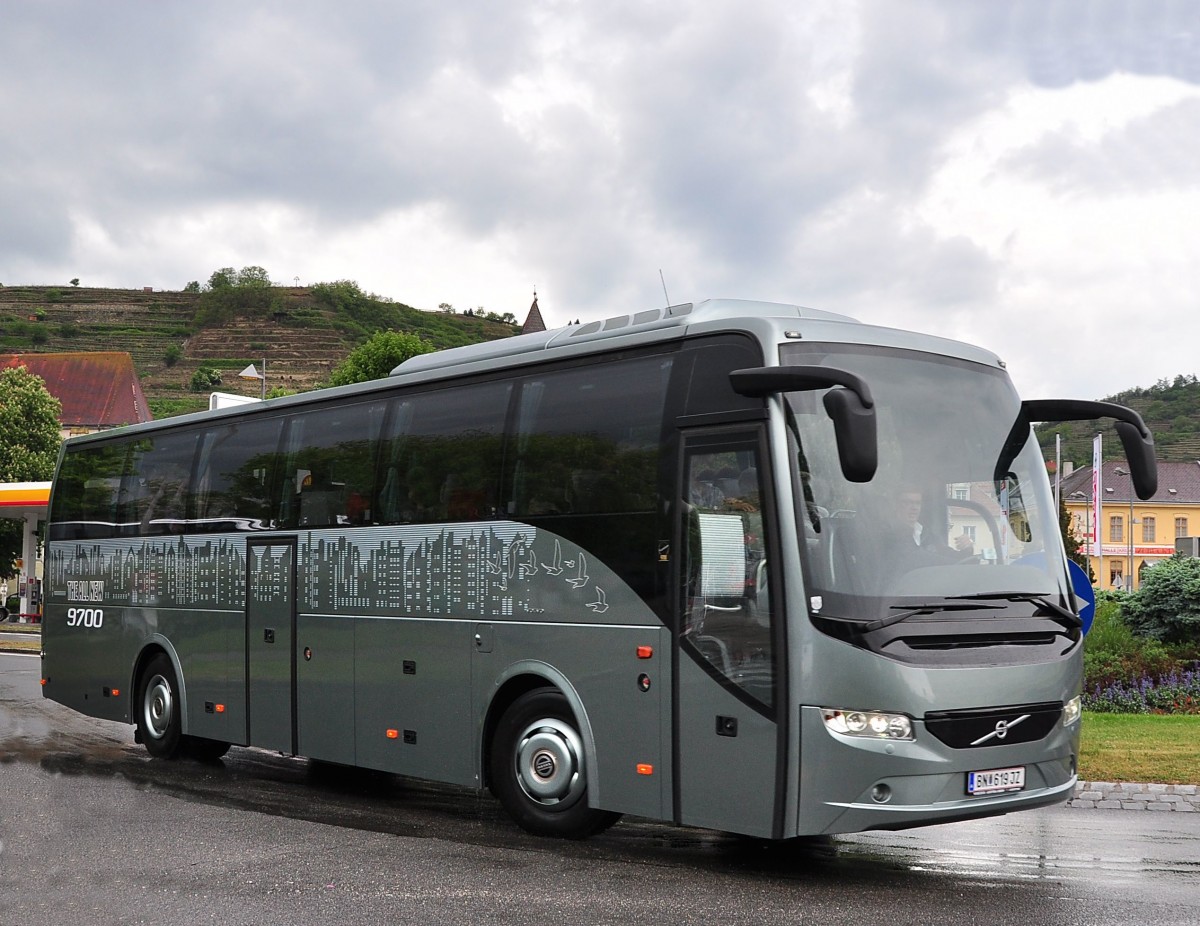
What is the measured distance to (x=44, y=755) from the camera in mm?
13750

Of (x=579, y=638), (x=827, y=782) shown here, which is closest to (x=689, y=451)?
(x=579, y=638)

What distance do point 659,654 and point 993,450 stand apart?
237cm

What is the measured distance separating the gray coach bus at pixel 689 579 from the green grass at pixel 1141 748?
13.5 ft

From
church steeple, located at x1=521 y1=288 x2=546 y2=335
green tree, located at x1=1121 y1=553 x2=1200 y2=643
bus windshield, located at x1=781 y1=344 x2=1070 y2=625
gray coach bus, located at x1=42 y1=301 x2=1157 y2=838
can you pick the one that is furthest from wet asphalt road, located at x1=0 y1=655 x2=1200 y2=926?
church steeple, located at x1=521 y1=288 x2=546 y2=335

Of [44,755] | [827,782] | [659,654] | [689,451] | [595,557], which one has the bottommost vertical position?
[44,755]

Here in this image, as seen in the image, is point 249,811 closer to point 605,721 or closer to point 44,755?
point 605,721

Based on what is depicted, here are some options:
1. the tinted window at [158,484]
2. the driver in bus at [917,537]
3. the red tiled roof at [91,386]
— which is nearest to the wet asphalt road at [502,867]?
the driver in bus at [917,537]

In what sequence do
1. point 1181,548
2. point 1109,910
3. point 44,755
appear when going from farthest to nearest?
1. point 1181,548
2. point 44,755
3. point 1109,910

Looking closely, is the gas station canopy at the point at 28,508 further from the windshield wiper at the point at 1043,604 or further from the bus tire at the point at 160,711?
the windshield wiper at the point at 1043,604

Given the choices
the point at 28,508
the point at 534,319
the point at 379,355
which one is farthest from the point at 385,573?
the point at 534,319

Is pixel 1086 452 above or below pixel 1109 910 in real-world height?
above

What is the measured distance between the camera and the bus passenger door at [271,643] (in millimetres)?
11688

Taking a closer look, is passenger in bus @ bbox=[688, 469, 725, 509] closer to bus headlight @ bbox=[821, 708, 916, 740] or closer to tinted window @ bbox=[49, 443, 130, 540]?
bus headlight @ bbox=[821, 708, 916, 740]

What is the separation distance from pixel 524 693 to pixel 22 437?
61.8 meters
